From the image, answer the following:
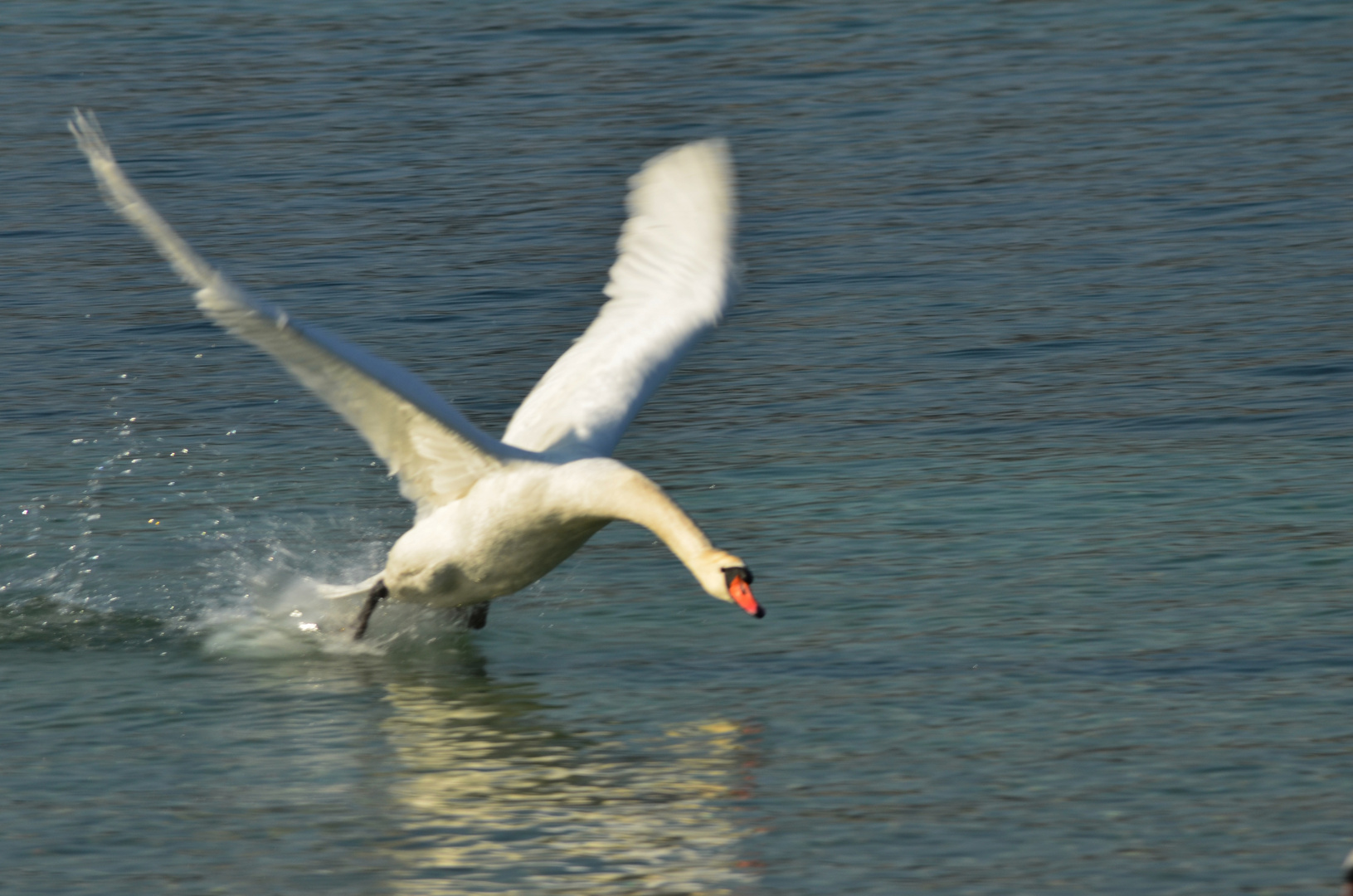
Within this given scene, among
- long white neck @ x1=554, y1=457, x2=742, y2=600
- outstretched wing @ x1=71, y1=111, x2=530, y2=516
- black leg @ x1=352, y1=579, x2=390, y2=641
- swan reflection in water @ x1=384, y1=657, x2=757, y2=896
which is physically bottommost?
swan reflection in water @ x1=384, y1=657, x2=757, y2=896

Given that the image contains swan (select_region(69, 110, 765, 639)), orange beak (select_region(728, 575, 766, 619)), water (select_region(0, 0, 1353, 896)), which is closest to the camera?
water (select_region(0, 0, 1353, 896))

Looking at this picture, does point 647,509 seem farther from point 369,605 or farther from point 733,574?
point 369,605

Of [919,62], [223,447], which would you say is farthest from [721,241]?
[919,62]

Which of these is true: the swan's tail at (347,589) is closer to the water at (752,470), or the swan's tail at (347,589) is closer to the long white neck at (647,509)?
the water at (752,470)

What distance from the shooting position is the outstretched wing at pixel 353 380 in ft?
24.8

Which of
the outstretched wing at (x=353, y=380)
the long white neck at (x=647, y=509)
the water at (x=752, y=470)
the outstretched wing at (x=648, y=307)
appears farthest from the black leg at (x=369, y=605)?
the long white neck at (x=647, y=509)

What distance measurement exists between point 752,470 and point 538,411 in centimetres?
208

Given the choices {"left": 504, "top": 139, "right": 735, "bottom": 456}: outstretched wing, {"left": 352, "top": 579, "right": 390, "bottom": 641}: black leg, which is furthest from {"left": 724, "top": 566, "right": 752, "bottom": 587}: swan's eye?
{"left": 352, "top": 579, "right": 390, "bottom": 641}: black leg

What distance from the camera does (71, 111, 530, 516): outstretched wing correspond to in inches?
298

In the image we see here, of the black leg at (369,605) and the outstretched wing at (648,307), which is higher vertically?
the outstretched wing at (648,307)

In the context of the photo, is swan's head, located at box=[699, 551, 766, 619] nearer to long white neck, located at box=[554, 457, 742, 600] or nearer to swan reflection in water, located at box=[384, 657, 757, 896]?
long white neck, located at box=[554, 457, 742, 600]

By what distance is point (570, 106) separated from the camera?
61.3ft

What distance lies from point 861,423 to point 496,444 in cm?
366

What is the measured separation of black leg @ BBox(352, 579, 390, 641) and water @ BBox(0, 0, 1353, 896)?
0.61 feet
